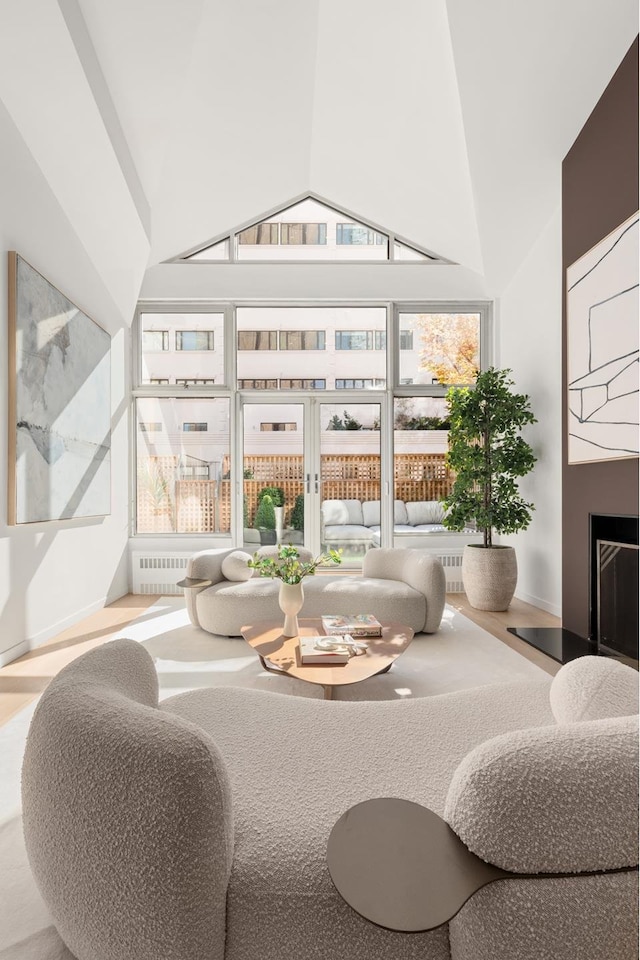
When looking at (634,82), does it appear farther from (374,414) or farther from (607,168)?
(374,414)

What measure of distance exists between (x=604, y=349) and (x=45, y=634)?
413 centimetres

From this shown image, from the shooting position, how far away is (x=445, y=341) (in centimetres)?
632

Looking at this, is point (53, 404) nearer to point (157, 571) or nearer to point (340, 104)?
point (157, 571)

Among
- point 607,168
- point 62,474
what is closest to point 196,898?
point 62,474

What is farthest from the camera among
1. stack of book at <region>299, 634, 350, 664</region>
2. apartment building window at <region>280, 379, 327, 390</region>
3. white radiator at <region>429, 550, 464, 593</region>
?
apartment building window at <region>280, 379, 327, 390</region>

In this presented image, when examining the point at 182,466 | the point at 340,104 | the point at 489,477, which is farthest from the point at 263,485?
the point at 340,104

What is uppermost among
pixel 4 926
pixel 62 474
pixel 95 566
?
pixel 62 474

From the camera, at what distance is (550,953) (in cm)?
85

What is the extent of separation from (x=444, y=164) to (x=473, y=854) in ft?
17.4

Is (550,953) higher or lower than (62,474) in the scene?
lower

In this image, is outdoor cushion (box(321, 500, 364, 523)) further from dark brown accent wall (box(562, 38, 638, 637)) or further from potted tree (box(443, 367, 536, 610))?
dark brown accent wall (box(562, 38, 638, 637))

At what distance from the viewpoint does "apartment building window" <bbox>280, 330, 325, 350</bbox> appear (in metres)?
6.25

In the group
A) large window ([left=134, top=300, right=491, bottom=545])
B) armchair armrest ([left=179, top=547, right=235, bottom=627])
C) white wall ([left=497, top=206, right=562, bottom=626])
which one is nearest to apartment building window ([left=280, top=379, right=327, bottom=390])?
large window ([left=134, top=300, right=491, bottom=545])

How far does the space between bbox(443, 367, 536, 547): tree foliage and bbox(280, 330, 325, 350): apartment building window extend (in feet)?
5.76
